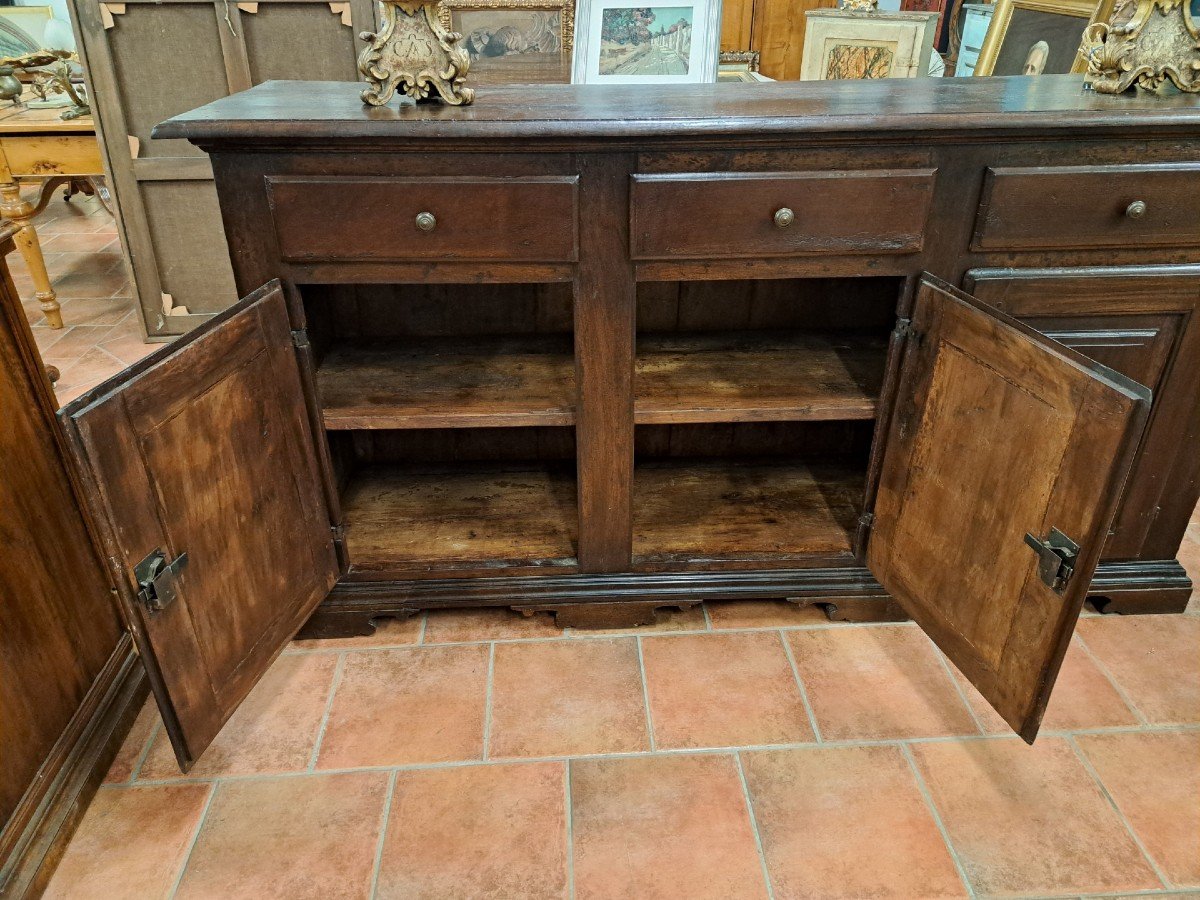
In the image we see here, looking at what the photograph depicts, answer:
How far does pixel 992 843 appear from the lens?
164 cm

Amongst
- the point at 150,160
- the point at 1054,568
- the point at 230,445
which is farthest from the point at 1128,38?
the point at 150,160

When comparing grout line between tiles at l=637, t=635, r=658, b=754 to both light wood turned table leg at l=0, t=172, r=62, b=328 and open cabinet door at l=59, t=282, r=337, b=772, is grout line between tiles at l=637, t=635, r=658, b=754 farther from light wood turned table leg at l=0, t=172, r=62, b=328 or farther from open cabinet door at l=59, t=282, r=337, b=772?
light wood turned table leg at l=0, t=172, r=62, b=328

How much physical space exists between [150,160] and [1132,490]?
3412 mm

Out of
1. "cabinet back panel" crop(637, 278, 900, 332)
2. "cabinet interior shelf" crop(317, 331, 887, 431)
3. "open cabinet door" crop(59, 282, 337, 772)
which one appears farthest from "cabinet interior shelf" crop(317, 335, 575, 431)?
"cabinet back panel" crop(637, 278, 900, 332)

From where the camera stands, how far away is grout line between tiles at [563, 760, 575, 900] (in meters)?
1.57

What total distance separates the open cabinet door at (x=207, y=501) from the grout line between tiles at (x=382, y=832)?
1.19 feet

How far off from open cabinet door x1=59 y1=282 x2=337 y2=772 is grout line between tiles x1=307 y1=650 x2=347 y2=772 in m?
0.22

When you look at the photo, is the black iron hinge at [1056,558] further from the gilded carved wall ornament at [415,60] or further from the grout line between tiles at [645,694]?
the gilded carved wall ornament at [415,60]

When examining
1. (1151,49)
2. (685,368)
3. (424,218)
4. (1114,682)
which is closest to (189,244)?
(424,218)

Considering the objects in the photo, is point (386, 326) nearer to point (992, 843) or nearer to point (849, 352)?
point (849, 352)

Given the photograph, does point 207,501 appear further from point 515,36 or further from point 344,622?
point 515,36

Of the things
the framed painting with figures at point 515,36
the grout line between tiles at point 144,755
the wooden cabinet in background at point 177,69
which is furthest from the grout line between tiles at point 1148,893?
the wooden cabinet in background at point 177,69

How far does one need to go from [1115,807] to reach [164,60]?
3646 millimetres

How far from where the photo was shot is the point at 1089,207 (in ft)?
5.62
